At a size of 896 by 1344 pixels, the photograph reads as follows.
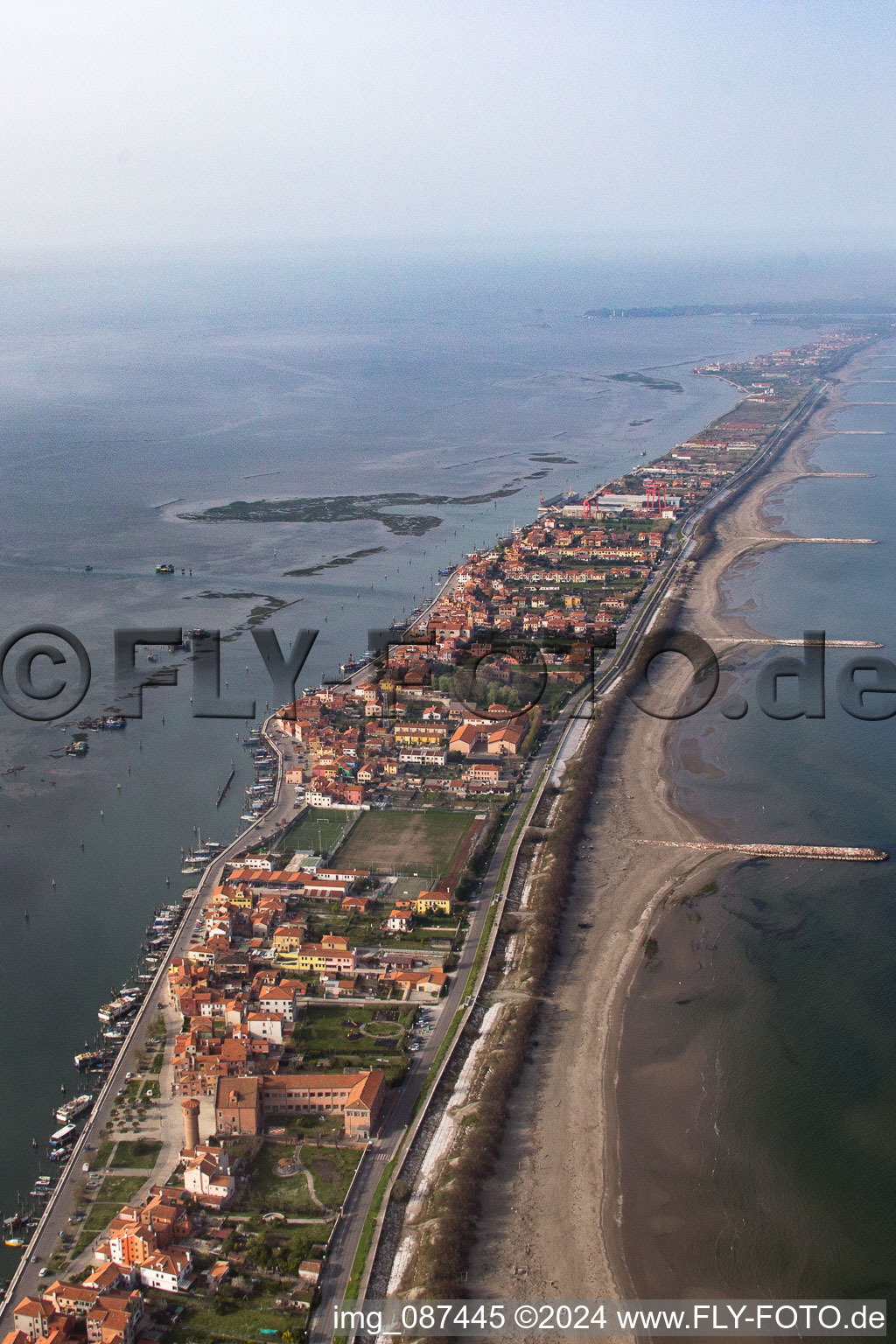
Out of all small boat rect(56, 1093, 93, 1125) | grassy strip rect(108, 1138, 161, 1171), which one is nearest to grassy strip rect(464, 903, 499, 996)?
grassy strip rect(108, 1138, 161, 1171)

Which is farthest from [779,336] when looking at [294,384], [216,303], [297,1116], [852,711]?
[297,1116]

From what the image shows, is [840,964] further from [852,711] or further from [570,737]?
[852,711]

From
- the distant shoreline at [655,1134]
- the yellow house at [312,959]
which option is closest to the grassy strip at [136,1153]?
the yellow house at [312,959]

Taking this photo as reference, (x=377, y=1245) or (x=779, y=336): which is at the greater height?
(x=779, y=336)

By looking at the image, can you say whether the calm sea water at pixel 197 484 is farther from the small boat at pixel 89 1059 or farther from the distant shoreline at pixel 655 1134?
the distant shoreline at pixel 655 1134

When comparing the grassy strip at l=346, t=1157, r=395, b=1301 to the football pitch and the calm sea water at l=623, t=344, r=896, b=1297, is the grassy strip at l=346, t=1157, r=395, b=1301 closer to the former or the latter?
the calm sea water at l=623, t=344, r=896, b=1297

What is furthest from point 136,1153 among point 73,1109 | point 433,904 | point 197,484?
point 197,484
